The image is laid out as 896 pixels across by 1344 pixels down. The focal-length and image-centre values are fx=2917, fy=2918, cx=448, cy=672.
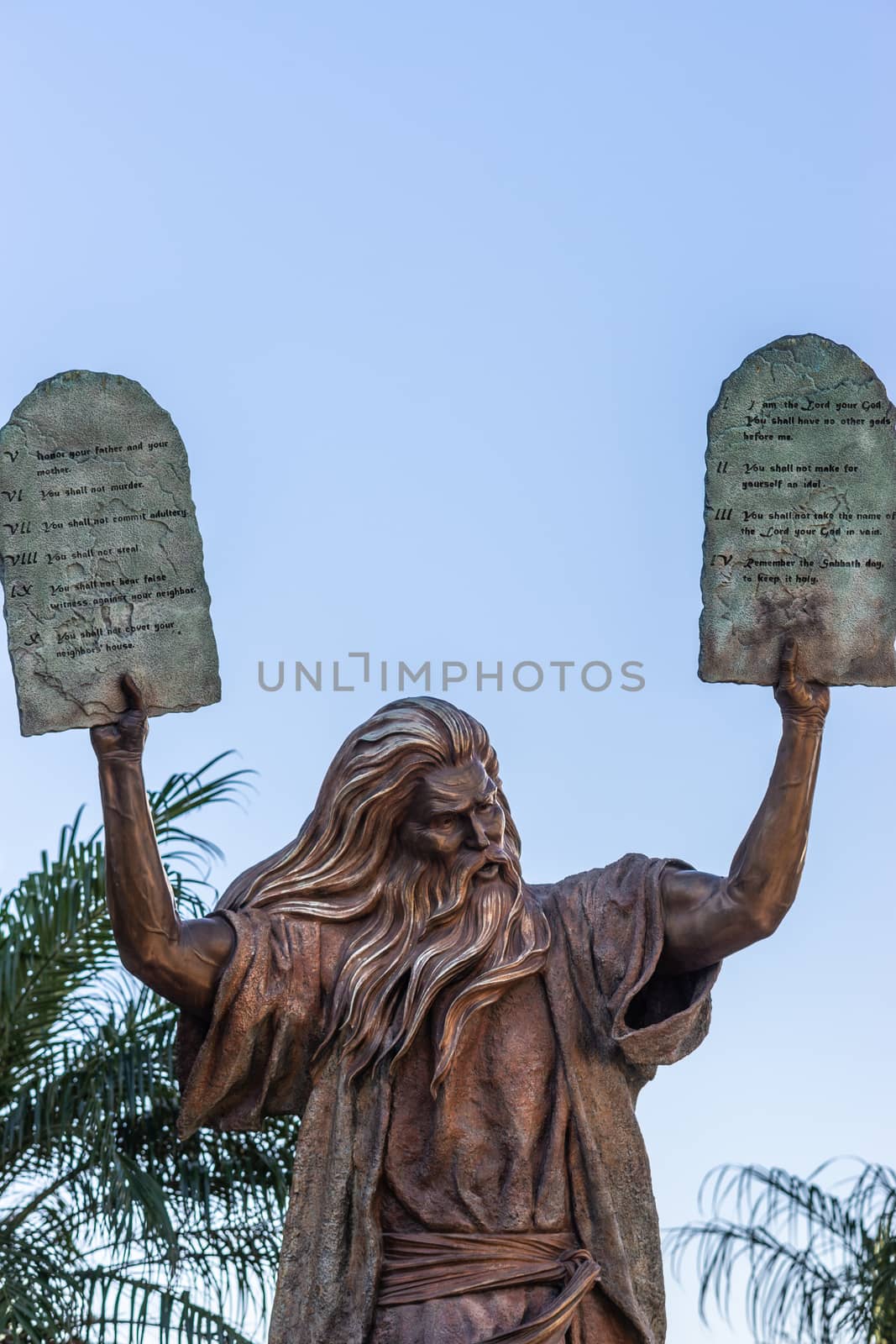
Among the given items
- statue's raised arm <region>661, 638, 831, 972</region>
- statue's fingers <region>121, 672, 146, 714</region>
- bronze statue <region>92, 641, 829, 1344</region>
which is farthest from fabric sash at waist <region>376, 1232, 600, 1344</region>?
statue's fingers <region>121, 672, 146, 714</region>

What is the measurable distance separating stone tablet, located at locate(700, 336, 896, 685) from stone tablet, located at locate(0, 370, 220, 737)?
1328 mm

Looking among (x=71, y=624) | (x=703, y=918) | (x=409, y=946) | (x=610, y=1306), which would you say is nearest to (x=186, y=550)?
(x=71, y=624)

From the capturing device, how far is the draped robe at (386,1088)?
7.23 metres

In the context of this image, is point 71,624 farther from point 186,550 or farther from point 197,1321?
point 197,1321

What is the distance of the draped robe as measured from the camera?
7.23 meters

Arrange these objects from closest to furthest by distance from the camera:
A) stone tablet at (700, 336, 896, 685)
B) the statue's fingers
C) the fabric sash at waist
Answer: the fabric sash at waist → the statue's fingers → stone tablet at (700, 336, 896, 685)

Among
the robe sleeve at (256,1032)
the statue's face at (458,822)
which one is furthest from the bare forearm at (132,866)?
the statue's face at (458,822)

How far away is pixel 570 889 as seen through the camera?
7660 millimetres

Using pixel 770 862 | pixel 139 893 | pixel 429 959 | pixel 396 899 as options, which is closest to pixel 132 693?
pixel 139 893

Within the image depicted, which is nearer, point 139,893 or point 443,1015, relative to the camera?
point 139,893

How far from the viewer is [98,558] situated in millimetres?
7422

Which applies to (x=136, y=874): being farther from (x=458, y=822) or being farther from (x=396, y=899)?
(x=458, y=822)

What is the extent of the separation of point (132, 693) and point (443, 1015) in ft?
3.70

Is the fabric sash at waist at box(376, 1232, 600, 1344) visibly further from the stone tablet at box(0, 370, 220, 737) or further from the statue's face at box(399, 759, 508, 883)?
the stone tablet at box(0, 370, 220, 737)
